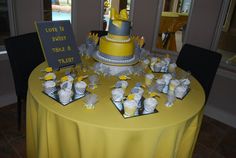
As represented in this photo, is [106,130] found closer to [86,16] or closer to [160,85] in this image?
[160,85]

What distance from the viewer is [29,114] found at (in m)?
1.61

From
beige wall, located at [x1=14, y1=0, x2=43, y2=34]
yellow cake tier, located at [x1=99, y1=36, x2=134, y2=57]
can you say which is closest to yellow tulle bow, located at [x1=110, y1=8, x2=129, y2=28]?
yellow cake tier, located at [x1=99, y1=36, x2=134, y2=57]

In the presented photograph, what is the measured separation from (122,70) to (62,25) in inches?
25.5

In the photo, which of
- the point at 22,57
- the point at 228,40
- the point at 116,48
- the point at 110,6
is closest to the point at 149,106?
the point at 116,48

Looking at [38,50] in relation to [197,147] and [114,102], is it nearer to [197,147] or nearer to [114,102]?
[114,102]

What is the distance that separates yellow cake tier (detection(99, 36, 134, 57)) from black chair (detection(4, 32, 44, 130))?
839mm

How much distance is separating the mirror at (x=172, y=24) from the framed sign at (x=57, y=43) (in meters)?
1.75

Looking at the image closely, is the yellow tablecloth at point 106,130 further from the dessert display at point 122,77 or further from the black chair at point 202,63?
the black chair at point 202,63

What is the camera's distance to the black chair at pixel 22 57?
203cm

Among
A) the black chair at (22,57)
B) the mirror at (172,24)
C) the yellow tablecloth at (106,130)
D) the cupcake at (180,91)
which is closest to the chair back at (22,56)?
the black chair at (22,57)

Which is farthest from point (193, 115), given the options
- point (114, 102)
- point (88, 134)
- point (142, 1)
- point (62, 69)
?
point (142, 1)

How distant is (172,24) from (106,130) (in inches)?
98.2

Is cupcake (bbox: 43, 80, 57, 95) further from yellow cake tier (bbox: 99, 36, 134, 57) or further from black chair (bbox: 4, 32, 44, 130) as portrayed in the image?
black chair (bbox: 4, 32, 44, 130)

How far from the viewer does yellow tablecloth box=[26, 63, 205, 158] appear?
1223 millimetres
